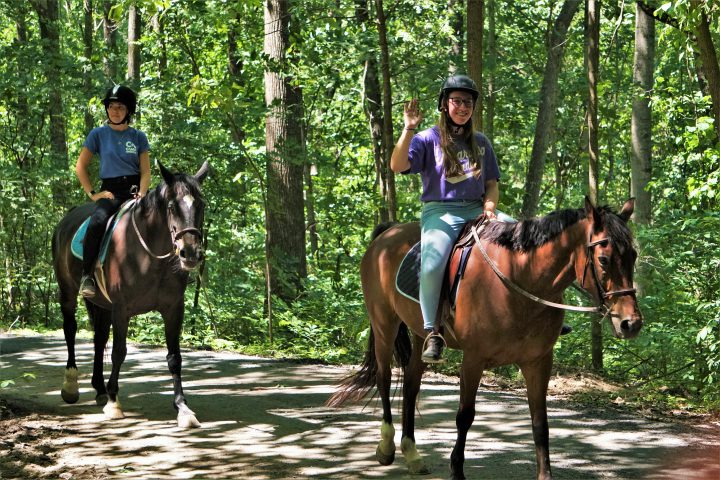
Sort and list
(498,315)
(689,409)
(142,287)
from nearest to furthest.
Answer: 1. (498,315)
2. (142,287)
3. (689,409)

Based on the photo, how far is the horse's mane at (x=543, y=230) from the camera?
5.29 meters

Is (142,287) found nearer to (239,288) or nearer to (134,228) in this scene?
(134,228)

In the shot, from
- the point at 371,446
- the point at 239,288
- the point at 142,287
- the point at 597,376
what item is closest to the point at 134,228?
the point at 142,287

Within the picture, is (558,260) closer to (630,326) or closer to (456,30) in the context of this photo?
(630,326)

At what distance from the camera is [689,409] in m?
9.58

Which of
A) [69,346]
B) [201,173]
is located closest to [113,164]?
[201,173]

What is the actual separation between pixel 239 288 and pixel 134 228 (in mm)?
7522

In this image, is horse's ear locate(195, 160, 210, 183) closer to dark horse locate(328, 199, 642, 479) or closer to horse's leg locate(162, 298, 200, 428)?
horse's leg locate(162, 298, 200, 428)

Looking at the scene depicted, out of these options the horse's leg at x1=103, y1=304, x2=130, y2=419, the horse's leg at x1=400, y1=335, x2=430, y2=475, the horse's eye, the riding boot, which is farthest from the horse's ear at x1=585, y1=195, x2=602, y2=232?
the horse's leg at x1=103, y1=304, x2=130, y2=419

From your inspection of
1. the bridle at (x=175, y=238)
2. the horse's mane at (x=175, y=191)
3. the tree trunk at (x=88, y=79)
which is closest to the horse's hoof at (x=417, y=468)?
the bridle at (x=175, y=238)

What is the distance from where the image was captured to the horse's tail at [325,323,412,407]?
758cm

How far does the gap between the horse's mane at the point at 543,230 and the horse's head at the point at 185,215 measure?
2.86 metres

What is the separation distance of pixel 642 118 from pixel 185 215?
37.0ft

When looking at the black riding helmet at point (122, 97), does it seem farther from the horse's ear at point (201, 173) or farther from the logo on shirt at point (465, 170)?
the logo on shirt at point (465, 170)
